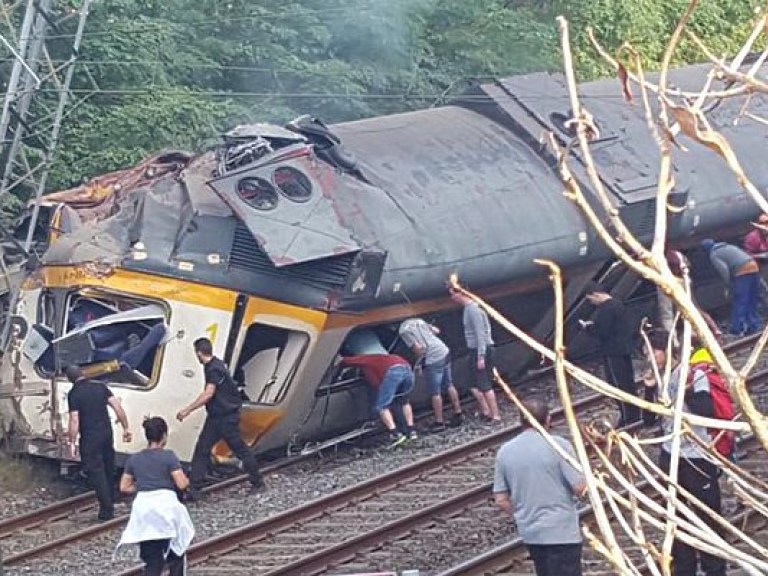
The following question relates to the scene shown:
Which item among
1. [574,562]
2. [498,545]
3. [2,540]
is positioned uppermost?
[574,562]

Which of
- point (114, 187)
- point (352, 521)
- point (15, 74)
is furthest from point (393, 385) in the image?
point (15, 74)

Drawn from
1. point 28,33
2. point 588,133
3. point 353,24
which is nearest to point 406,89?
point 353,24

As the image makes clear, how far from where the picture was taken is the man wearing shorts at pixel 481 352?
14.6 m

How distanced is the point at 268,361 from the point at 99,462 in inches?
71.6

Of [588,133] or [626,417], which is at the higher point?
[588,133]

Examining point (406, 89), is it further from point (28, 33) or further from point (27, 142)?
point (28, 33)

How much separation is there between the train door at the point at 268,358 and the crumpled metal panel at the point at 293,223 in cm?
52

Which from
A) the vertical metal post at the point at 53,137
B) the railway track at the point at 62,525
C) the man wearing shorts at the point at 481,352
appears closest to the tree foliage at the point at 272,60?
the vertical metal post at the point at 53,137

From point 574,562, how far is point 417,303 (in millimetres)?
6176

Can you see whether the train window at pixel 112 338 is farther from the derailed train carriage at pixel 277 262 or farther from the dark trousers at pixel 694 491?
the dark trousers at pixel 694 491

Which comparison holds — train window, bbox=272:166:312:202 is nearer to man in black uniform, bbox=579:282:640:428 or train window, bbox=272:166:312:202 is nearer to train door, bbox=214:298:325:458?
train door, bbox=214:298:325:458

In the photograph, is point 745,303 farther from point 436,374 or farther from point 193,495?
point 193,495

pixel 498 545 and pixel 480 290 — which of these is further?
pixel 480 290

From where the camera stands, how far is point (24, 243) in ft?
47.8
